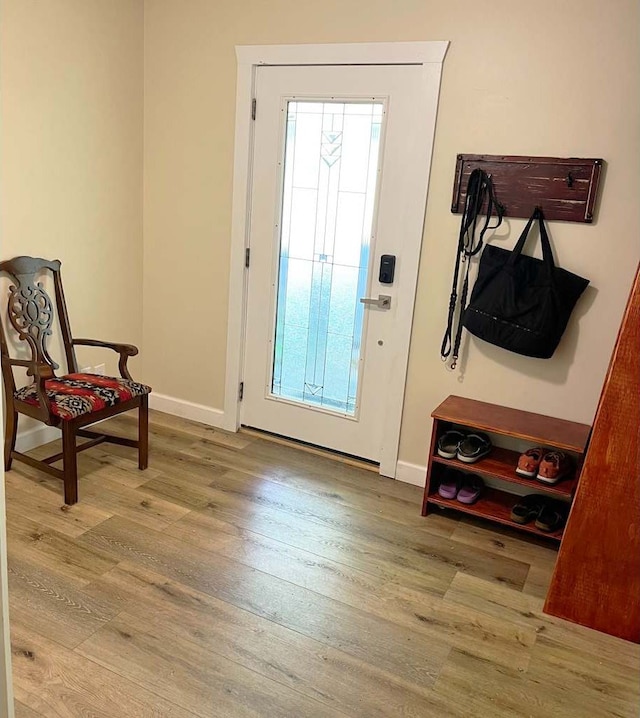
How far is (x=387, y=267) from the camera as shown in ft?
10.2

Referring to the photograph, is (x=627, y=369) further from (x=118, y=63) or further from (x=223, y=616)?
(x=118, y=63)

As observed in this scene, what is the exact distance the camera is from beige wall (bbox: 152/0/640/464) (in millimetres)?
2596

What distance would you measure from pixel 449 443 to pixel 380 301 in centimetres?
76

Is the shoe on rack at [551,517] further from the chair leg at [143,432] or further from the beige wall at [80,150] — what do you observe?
the beige wall at [80,150]

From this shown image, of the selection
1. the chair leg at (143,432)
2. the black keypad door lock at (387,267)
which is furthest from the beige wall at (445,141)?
the chair leg at (143,432)

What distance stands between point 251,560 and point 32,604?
2.57ft

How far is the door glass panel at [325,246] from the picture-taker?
122 inches

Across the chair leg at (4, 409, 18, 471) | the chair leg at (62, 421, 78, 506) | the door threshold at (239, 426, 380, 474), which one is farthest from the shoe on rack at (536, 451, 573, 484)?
the chair leg at (4, 409, 18, 471)

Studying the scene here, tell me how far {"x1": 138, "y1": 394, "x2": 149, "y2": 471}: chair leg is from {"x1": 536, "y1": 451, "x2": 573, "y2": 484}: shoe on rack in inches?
70.9

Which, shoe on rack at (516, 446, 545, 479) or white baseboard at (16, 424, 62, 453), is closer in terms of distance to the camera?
shoe on rack at (516, 446, 545, 479)

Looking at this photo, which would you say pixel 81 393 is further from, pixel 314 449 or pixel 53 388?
pixel 314 449

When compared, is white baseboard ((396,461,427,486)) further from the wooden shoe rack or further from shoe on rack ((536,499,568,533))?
shoe on rack ((536,499,568,533))

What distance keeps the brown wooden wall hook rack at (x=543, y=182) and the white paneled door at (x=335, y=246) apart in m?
0.31

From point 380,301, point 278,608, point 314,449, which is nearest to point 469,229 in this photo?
point 380,301
